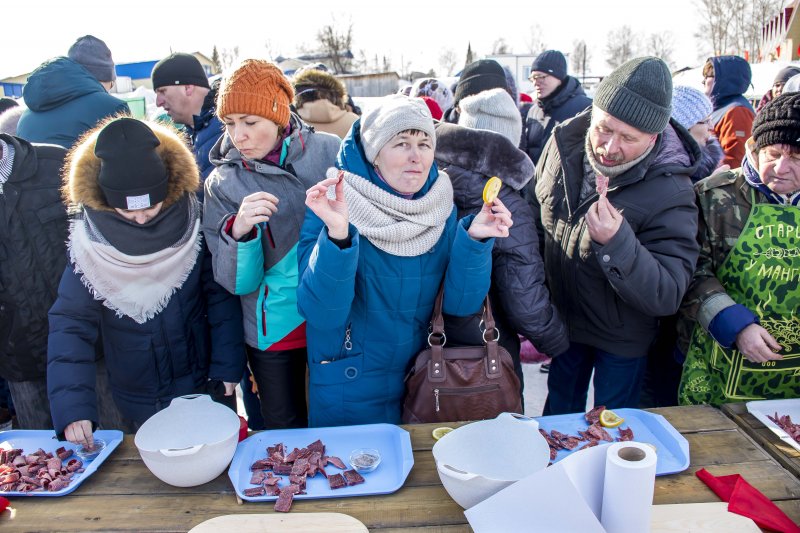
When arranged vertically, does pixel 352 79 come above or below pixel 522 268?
above

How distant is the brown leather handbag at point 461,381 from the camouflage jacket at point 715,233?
2.29ft

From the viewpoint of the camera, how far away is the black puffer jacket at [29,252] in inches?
84.6

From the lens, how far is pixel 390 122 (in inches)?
65.2

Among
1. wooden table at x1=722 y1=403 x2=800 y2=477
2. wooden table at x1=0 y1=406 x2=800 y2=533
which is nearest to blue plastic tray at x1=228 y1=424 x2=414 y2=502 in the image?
wooden table at x1=0 y1=406 x2=800 y2=533

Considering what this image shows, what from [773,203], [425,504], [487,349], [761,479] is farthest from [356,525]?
[773,203]

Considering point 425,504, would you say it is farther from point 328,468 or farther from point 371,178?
point 371,178

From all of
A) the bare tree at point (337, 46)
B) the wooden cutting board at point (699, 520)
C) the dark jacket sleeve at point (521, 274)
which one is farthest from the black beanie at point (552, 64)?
the bare tree at point (337, 46)

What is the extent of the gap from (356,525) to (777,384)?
1480mm

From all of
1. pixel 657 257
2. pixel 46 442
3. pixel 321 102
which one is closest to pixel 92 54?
pixel 321 102

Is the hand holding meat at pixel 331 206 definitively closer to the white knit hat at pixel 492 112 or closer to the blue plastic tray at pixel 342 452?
the blue plastic tray at pixel 342 452

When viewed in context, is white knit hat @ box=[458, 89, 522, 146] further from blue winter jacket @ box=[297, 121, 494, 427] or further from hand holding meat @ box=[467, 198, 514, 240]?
hand holding meat @ box=[467, 198, 514, 240]

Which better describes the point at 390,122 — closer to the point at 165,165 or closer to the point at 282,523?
the point at 165,165

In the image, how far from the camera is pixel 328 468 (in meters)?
1.41

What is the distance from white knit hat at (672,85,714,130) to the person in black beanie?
114cm
